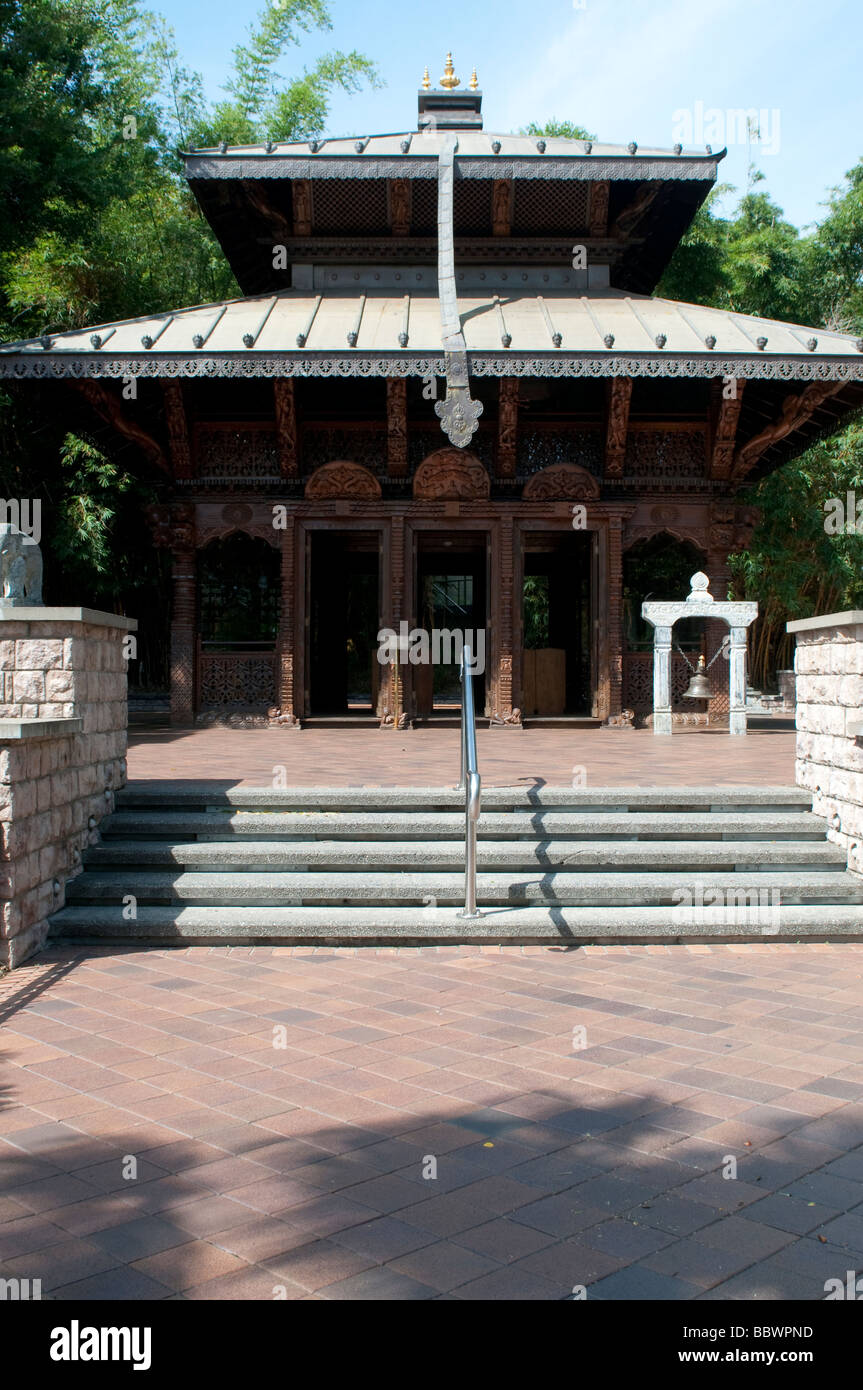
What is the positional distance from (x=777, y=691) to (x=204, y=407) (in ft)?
52.1

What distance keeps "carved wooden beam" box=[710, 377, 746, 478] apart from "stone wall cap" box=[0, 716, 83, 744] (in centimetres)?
1064

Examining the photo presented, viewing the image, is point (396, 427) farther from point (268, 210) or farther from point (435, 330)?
point (268, 210)

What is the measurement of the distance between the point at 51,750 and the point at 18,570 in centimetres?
134

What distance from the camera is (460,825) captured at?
7.10 m

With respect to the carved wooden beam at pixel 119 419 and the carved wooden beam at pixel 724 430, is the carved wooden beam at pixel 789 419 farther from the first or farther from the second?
the carved wooden beam at pixel 119 419

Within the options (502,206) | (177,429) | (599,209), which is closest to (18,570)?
(177,429)

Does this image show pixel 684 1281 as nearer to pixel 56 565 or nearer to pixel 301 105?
pixel 56 565

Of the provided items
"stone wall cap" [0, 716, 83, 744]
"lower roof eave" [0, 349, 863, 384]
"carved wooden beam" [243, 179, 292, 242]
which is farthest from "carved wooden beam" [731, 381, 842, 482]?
"stone wall cap" [0, 716, 83, 744]

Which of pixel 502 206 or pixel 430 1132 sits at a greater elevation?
pixel 502 206

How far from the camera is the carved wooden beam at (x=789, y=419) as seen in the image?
45.5ft

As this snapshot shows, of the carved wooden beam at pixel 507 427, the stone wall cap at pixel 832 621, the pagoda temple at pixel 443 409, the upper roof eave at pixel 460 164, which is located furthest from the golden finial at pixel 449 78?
the stone wall cap at pixel 832 621

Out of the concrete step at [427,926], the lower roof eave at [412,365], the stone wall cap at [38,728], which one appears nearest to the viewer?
the stone wall cap at [38,728]

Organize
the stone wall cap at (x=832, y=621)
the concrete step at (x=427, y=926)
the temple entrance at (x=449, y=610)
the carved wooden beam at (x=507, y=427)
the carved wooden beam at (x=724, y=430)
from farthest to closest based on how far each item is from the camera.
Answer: the temple entrance at (x=449, y=610) → the carved wooden beam at (x=724, y=430) → the carved wooden beam at (x=507, y=427) → the stone wall cap at (x=832, y=621) → the concrete step at (x=427, y=926)

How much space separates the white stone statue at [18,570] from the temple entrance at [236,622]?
8.15 meters
